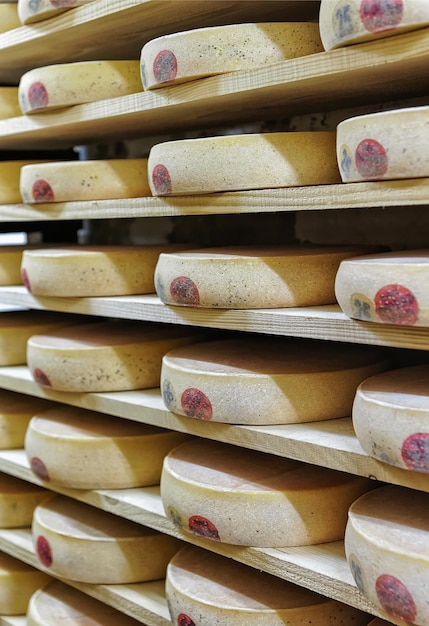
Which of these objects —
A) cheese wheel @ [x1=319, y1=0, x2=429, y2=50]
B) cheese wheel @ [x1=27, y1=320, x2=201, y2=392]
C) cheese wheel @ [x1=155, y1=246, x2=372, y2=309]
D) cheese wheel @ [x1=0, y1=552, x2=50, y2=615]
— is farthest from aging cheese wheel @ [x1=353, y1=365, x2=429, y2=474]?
cheese wheel @ [x1=0, y1=552, x2=50, y2=615]

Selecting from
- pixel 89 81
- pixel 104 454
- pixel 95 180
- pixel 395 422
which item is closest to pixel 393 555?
pixel 395 422

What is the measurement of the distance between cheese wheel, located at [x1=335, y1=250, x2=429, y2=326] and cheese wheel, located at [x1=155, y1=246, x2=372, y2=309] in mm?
197

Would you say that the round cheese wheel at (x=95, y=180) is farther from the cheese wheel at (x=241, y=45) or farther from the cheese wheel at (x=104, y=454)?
the cheese wheel at (x=104, y=454)

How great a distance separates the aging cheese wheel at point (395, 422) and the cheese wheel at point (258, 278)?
25 cm

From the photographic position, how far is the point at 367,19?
1.40 m

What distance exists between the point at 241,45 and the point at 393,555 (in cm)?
94

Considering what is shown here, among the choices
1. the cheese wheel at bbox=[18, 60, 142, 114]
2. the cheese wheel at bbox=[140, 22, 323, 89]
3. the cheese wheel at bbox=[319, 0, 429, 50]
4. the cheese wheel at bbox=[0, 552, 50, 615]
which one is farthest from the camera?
the cheese wheel at bbox=[0, 552, 50, 615]

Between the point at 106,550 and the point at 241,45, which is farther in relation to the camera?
the point at 106,550

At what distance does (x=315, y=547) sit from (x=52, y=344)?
85 centimetres

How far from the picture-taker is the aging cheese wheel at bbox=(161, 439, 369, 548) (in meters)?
1.70

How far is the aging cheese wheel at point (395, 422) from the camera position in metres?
1.39

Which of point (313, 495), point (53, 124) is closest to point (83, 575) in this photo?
point (313, 495)

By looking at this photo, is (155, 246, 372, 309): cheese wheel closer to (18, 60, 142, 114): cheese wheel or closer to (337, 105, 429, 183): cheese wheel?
(337, 105, 429, 183): cheese wheel

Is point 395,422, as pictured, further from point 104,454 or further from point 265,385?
point 104,454
